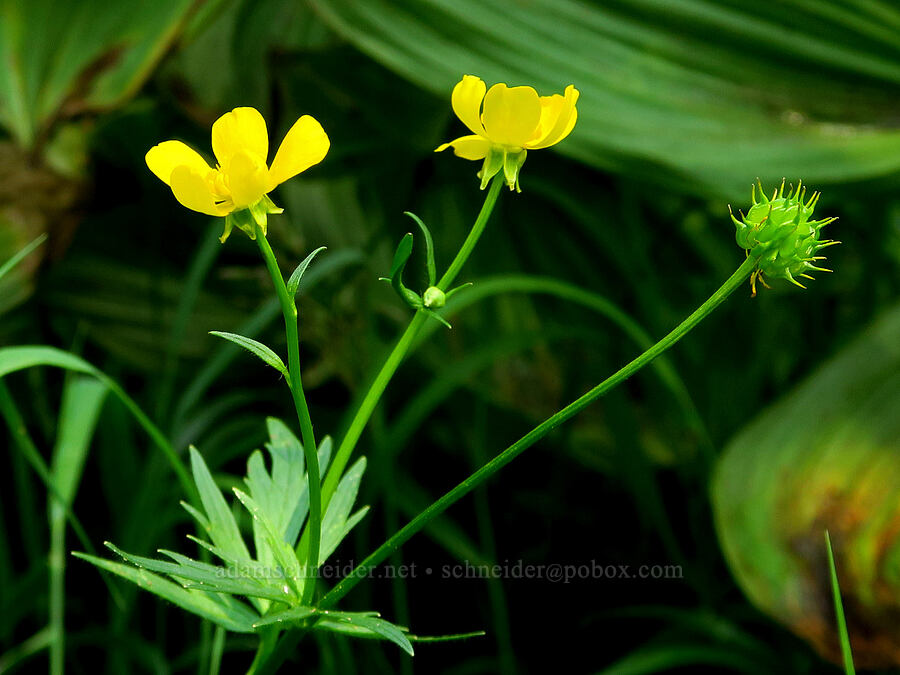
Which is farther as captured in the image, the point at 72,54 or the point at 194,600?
the point at 72,54

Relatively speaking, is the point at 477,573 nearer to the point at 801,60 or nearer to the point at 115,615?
the point at 115,615

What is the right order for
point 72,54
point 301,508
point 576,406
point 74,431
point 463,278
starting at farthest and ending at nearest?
1. point 463,278
2. point 72,54
3. point 74,431
4. point 301,508
5. point 576,406

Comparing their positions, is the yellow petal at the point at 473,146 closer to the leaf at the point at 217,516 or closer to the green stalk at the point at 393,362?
the green stalk at the point at 393,362

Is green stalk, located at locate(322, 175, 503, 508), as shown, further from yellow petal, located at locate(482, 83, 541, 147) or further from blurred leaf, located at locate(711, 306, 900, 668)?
blurred leaf, located at locate(711, 306, 900, 668)

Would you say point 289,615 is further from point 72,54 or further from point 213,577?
point 72,54

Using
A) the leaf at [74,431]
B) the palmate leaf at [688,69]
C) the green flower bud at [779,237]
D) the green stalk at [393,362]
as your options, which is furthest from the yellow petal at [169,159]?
the palmate leaf at [688,69]

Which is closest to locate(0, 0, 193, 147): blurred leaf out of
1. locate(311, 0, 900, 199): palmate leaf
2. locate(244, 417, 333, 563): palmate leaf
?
locate(311, 0, 900, 199): palmate leaf

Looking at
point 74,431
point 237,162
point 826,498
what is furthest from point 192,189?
point 826,498
